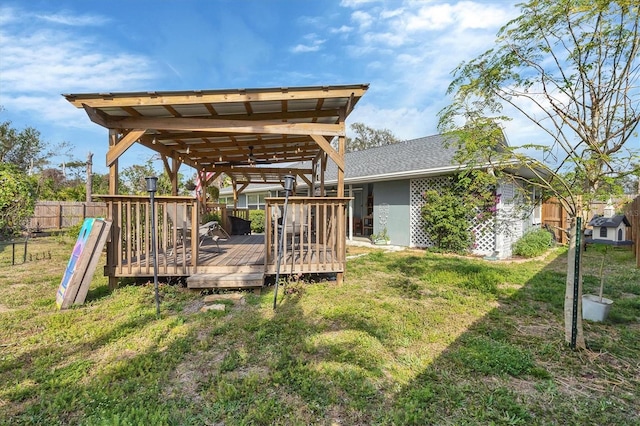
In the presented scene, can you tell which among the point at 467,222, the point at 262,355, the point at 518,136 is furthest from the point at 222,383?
the point at 467,222

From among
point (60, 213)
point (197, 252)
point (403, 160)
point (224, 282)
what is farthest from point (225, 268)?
point (60, 213)

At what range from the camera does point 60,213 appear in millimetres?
14734

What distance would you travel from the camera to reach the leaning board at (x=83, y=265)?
3.91m

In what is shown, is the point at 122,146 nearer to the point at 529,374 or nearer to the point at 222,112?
the point at 222,112

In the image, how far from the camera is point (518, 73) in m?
3.21

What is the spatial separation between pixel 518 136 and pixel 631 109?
868 mm

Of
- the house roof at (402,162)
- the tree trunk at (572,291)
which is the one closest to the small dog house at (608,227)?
the tree trunk at (572,291)

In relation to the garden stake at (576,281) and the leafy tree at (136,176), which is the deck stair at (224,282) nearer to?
the garden stake at (576,281)

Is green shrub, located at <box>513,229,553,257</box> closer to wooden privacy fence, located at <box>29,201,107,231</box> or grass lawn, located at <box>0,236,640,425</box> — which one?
grass lawn, located at <box>0,236,640,425</box>

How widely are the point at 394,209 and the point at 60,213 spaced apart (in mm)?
15901

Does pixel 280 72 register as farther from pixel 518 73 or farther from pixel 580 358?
pixel 580 358

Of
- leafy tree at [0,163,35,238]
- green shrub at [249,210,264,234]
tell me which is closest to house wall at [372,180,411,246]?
green shrub at [249,210,264,234]

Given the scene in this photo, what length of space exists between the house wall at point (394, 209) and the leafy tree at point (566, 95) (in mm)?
6545

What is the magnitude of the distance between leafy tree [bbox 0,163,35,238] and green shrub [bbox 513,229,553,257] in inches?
558
